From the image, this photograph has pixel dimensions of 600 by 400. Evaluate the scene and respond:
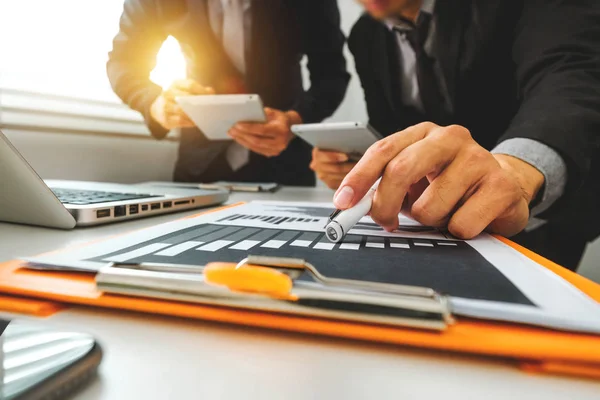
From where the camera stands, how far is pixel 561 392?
141mm

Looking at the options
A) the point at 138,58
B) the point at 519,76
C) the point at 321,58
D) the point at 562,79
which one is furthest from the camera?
the point at 321,58

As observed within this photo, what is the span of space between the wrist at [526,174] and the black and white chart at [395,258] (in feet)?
0.28

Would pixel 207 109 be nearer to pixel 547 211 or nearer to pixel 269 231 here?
pixel 269 231

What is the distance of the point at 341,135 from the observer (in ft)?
2.27

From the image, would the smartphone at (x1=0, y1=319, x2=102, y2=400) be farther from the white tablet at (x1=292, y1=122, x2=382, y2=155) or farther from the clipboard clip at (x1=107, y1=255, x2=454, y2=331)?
the white tablet at (x1=292, y1=122, x2=382, y2=155)

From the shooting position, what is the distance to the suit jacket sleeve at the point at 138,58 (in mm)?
905

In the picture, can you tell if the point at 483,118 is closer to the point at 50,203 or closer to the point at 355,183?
the point at 355,183

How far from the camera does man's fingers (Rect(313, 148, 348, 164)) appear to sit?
826 mm

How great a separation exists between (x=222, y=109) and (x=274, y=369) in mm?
702

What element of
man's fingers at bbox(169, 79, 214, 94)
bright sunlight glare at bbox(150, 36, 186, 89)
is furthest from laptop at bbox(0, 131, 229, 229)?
bright sunlight glare at bbox(150, 36, 186, 89)

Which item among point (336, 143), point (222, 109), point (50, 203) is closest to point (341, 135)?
point (336, 143)

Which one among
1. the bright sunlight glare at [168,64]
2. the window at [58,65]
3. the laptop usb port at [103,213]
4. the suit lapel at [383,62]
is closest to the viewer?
the laptop usb port at [103,213]

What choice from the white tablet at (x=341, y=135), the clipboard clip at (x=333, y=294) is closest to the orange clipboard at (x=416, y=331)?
the clipboard clip at (x=333, y=294)

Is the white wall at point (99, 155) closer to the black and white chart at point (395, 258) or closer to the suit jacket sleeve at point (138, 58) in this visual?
the suit jacket sleeve at point (138, 58)
